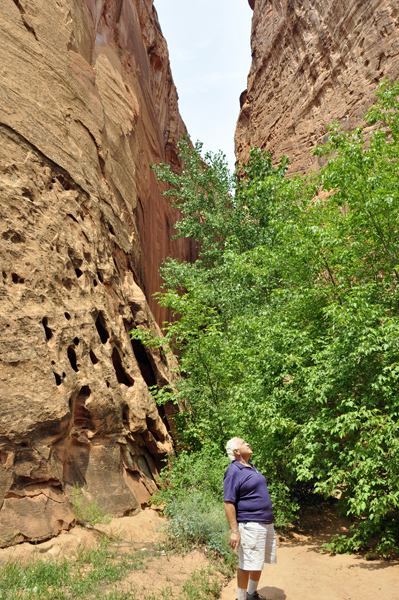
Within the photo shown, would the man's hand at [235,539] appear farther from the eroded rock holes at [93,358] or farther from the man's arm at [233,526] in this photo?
the eroded rock holes at [93,358]

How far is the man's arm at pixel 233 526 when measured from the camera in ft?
13.3

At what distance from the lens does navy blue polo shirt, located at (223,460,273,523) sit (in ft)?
13.7

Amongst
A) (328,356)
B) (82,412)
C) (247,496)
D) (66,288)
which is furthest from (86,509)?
(328,356)

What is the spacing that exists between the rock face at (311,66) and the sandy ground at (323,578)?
16313mm

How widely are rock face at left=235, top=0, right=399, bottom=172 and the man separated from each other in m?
16.7

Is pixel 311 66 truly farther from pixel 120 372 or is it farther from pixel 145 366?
pixel 120 372

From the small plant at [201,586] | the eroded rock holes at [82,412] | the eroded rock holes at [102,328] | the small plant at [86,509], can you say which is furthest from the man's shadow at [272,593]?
the eroded rock holes at [102,328]

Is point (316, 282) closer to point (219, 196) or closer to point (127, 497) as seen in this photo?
point (127, 497)

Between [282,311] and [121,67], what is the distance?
11738 millimetres

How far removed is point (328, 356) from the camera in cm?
718

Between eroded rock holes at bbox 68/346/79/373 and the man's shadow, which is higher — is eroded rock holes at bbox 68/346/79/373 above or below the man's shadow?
above

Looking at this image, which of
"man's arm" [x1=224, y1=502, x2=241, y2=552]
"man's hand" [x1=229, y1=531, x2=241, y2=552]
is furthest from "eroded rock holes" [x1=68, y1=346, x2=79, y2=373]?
"man's hand" [x1=229, y1=531, x2=241, y2=552]

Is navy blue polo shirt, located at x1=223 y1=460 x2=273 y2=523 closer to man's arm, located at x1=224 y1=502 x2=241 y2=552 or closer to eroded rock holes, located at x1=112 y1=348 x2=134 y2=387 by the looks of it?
man's arm, located at x1=224 y1=502 x2=241 y2=552

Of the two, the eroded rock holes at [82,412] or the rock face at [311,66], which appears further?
the rock face at [311,66]
